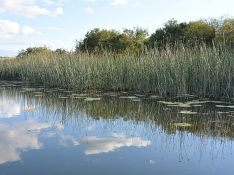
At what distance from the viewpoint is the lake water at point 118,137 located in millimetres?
4152

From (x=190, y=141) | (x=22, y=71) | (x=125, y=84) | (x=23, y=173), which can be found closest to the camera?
(x=23, y=173)

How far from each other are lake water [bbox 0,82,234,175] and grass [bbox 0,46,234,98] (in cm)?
65

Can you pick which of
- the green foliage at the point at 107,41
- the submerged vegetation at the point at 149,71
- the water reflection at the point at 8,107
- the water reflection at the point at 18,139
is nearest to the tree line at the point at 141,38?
the green foliage at the point at 107,41

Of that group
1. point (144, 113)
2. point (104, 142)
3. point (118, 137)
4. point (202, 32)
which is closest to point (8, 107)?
point (144, 113)

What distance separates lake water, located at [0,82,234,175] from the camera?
13.6 ft

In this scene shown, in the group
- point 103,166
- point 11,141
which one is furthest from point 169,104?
point 103,166

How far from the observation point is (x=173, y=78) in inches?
395

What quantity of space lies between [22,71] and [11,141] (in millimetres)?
12235

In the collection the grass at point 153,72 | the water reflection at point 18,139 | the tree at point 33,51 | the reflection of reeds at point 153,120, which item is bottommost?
the water reflection at point 18,139

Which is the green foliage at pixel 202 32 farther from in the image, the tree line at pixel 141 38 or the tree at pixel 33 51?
the tree at pixel 33 51

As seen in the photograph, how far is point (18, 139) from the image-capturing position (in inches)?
218

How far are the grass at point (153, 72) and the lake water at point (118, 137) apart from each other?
2.13 feet

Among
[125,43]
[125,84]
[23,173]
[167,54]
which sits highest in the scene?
[125,43]

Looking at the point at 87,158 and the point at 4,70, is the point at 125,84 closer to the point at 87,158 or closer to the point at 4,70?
the point at 87,158
